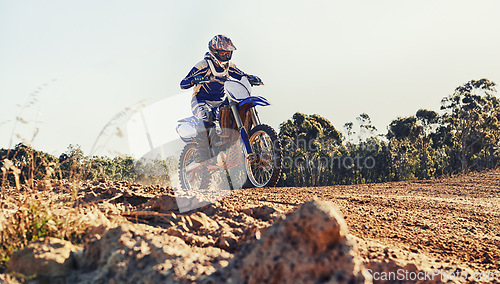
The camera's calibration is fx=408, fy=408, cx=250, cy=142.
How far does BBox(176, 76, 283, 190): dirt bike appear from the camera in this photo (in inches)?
252

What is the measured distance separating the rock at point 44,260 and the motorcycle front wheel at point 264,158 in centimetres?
404

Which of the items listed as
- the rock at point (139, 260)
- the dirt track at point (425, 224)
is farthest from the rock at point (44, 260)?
the dirt track at point (425, 224)

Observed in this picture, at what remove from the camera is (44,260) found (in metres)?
2.36

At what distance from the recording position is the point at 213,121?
7262mm

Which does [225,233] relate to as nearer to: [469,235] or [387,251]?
[387,251]

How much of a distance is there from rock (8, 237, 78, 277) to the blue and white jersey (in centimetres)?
496

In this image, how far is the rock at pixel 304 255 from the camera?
1.76m

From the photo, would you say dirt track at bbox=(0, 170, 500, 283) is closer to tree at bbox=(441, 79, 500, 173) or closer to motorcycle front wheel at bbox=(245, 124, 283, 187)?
motorcycle front wheel at bbox=(245, 124, 283, 187)

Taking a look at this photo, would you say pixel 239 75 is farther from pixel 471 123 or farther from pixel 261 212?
pixel 471 123

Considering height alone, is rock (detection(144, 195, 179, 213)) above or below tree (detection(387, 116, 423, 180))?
below

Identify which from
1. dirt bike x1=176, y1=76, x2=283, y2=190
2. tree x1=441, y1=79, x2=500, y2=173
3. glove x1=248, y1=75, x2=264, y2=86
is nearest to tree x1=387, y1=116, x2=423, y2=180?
tree x1=441, y1=79, x2=500, y2=173

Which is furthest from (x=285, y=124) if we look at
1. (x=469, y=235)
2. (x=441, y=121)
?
(x=469, y=235)

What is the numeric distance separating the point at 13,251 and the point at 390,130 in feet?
135

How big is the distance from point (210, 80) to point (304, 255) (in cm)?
575
